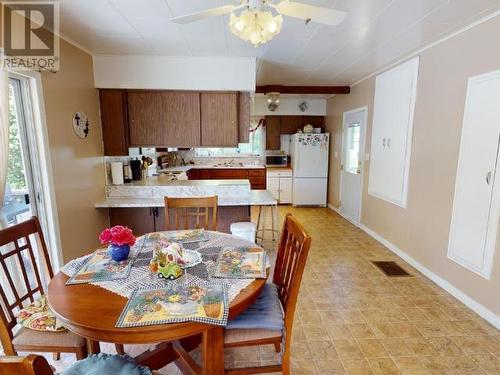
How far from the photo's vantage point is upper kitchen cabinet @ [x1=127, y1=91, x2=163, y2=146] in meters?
3.26

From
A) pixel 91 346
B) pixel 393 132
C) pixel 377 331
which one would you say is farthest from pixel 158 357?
pixel 393 132

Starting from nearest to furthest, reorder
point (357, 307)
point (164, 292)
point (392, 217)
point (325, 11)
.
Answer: point (164, 292) → point (325, 11) → point (357, 307) → point (392, 217)

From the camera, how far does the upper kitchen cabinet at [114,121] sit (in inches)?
126

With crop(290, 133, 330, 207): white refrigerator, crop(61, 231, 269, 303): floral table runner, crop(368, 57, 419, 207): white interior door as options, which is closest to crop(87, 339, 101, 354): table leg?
crop(61, 231, 269, 303): floral table runner

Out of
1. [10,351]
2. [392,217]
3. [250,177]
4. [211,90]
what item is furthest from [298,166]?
[10,351]

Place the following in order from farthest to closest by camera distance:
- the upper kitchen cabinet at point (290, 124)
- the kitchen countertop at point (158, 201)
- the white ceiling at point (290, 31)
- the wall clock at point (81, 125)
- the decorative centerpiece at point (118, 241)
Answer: the upper kitchen cabinet at point (290, 124) < the kitchen countertop at point (158, 201) < the wall clock at point (81, 125) < the white ceiling at point (290, 31) < the decorative centerpiece at point (118, 241)

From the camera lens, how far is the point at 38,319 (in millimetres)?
1379

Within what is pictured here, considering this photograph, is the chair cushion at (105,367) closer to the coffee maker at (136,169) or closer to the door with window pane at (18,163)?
the door with window pane at (18,163)

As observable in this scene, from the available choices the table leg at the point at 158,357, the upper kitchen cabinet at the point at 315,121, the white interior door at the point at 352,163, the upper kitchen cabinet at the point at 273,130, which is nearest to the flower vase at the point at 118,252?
the table leg at the point at 158,357

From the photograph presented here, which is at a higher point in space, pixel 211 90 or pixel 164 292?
pixel 211 90

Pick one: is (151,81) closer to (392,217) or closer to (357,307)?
(357,307)

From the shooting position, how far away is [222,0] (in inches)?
73.9

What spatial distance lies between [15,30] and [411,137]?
12.2ft

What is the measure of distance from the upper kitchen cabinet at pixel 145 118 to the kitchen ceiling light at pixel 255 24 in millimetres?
2097
